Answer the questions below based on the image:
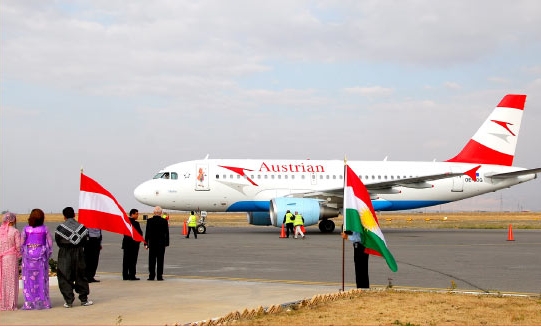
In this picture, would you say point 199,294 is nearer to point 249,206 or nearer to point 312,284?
Answer: point 312,284

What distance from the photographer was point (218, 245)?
2384cm

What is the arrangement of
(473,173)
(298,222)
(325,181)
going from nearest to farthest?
(298,222) < (325,181) < (473,173)

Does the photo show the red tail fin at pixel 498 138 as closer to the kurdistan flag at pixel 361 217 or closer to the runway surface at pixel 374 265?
the runway surface at pixel 374 265

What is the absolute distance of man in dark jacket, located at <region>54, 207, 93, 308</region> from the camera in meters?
9.31

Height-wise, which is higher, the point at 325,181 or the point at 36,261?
the point at 325,181

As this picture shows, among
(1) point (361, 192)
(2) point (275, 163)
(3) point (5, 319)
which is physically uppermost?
(2) point (275, 163)

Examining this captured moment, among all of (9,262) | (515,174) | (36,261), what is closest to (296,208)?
(515,174)

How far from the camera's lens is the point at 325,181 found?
34781mm

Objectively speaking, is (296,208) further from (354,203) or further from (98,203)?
(354,203)

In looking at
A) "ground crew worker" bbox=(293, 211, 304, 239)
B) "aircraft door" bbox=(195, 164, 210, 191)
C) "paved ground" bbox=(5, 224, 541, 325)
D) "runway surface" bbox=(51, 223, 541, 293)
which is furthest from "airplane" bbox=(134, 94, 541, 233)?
"paved ground" bbox=(5, 224, 541, 325)

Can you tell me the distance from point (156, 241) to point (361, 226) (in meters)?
4.49

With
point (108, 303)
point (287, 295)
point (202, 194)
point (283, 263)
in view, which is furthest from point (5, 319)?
point (202, 194)

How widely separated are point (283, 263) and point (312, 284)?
4442 mm

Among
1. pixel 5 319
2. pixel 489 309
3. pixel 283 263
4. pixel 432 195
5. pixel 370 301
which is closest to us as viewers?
pixel 5 319
